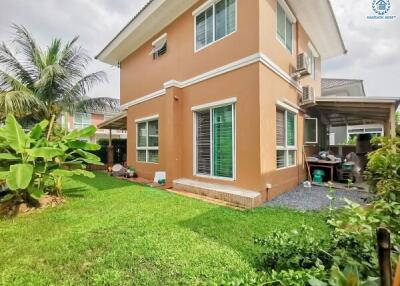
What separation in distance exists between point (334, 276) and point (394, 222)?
1.39 meters

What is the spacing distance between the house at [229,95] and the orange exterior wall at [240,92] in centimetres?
4

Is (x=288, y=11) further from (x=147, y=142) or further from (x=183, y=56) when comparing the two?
(x=147, y=142)

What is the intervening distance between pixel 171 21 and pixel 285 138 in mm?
7590

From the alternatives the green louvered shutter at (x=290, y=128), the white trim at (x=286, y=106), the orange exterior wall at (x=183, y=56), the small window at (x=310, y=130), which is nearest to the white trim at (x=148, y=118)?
the orange exterior wall at (x=183, y=56)

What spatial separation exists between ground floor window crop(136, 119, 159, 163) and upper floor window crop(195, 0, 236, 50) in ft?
15.6

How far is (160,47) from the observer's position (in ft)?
39.2

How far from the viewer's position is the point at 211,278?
324 cm

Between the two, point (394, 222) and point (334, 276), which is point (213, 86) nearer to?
point (394, 222)

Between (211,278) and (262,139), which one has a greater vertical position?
(262,139)

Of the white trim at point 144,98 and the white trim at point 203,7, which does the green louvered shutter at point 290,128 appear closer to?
the white trim at point 203,7

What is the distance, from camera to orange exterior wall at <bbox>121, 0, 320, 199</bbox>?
7.47m

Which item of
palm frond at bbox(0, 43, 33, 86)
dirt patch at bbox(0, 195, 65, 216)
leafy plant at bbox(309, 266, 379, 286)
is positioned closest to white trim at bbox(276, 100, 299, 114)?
leafy plant at bbox(309, 266, 379, 286)

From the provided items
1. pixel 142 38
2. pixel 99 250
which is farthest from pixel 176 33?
pixel 99 250

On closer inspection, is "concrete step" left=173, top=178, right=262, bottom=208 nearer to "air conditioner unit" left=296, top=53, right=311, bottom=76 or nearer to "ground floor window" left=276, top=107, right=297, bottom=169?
"ground floor window" left=276, top=107, right=297, bottom=169
